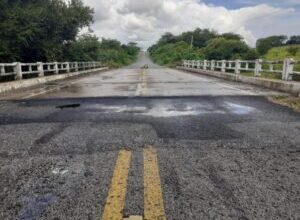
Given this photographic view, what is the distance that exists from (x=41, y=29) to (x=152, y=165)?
2479 cm

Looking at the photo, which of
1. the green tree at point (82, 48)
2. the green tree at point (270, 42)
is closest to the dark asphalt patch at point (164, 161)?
the green tree at point (82, 48)

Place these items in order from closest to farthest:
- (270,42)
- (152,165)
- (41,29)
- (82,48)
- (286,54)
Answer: (152,165) → (41,29) → (82,48) → (286,54) → (270,42)

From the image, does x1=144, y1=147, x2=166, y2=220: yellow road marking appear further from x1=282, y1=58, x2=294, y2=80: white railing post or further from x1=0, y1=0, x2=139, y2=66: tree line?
x1=0, y1=0, x2=139, y2=66: tree line

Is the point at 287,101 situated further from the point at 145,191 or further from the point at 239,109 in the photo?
the point at 145,191

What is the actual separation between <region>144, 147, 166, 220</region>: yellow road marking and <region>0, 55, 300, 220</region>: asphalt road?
0.4 inches

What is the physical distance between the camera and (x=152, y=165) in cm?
388

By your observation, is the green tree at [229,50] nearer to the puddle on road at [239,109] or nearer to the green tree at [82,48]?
the green tree at [82,48]

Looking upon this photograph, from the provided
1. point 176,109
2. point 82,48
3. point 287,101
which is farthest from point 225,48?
point 176,109

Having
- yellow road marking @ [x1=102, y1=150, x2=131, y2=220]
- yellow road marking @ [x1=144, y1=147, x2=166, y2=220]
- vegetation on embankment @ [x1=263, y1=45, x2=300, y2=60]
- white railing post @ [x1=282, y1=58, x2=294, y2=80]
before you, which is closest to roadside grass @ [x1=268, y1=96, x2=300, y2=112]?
white railing post @ [x1=282, y1=58, x2=294, y2=80]

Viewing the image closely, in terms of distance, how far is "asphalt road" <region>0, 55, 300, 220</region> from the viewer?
2.88 m

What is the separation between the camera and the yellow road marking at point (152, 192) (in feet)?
8.97

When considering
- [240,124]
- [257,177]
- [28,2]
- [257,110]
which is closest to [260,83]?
[257,110]

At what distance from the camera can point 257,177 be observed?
140 inches

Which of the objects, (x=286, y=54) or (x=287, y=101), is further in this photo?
(x=286, y=54)
